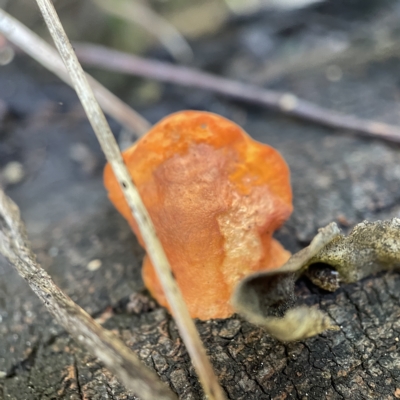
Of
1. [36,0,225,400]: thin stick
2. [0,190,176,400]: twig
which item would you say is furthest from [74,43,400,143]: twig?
[0,190,176,400]: twig

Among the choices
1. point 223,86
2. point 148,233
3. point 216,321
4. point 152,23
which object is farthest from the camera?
point 152,23

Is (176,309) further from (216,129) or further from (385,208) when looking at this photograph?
(385,208)

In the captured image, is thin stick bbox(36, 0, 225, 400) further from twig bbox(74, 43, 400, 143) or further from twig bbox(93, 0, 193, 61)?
twig bbox(93, 0, 193, 61)

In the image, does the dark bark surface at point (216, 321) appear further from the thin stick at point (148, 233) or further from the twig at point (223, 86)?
the thin stick at point (148, 233)

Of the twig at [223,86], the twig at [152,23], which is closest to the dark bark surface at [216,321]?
the twig at [223,86]

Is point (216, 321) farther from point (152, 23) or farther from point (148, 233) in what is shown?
point (152, 23)

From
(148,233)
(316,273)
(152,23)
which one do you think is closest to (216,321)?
(316,273)

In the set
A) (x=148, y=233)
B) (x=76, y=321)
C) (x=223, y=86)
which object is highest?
(x=148, y=233)

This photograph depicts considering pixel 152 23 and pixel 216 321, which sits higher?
pixel 152 23
